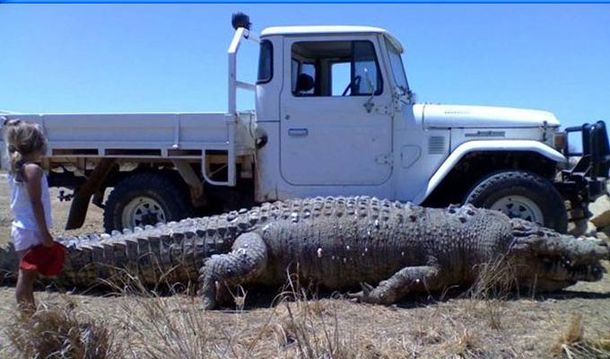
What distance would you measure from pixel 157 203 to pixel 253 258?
3.00 meters

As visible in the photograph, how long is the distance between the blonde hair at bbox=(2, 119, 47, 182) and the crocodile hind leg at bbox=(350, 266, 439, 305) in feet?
9.47

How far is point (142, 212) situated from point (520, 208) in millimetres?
4660

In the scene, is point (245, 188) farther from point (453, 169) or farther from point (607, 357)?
point (607, 357)

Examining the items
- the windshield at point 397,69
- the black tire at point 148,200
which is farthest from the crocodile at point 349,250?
the windshield at point 397,69

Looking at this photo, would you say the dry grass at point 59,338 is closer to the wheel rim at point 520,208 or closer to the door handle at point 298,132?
the door handle at point 298,132

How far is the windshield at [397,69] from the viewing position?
8.12m

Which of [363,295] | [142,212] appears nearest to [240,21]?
[142,212]

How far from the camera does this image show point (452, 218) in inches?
245

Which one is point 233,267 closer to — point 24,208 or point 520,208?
point 24,208

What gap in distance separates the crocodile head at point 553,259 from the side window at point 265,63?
3580mm

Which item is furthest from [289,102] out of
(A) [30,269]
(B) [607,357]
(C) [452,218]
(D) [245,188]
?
(B) [607,357]

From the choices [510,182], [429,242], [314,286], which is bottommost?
[314,286]

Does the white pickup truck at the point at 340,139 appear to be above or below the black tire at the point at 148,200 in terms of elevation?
above

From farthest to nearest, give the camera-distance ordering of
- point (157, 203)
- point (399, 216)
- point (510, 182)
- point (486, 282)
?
point (157, 203)
point (510, 182)
point (399, 216)
point (486, 282)
